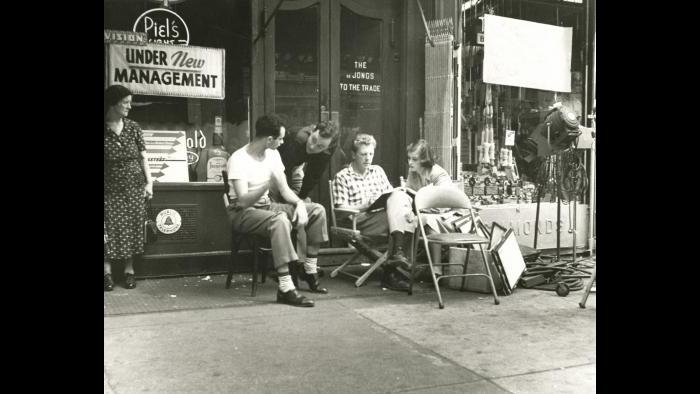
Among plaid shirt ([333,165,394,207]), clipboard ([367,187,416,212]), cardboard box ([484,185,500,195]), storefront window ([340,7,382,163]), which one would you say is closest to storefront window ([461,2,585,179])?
cardboard box ([484,185,500,195])

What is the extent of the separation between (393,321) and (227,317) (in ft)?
3.97

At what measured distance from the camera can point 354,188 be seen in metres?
6.50

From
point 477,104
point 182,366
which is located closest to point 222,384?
point 182,366

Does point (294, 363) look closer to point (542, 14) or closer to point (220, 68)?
point (220, 68)

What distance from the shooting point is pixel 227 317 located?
16.3 ft

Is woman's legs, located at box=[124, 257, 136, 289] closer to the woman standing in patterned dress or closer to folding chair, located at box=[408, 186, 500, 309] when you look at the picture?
the woman standing in patterned dress

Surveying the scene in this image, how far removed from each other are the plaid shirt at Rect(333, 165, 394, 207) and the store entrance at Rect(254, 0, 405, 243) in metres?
0.65

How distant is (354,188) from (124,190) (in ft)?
6.82

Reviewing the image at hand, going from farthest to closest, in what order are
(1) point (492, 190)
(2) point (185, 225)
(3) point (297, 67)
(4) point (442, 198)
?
(1) point (492, 190) → (3) point (297, 67) → (2) point (185, 225) → (4) point (442, 198)

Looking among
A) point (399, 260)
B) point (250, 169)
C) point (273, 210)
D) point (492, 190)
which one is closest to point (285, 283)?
point (273, 210)

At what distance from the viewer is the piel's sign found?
624cm

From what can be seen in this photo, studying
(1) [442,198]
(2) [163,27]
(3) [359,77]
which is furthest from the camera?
(3) [359,77]

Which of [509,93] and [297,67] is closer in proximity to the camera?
[297,67]

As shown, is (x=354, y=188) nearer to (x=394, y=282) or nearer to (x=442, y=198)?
(x=442, y=198)
